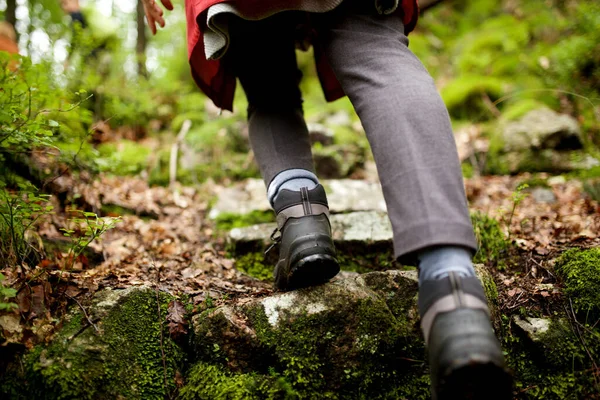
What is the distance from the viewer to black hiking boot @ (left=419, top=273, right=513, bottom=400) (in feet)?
3.17

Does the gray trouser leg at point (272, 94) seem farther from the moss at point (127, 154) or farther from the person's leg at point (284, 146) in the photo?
the moss at point (127, 154)

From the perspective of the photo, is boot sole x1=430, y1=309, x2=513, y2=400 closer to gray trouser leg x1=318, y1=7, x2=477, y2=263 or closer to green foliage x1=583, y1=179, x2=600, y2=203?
gray trouser leg x1=318, y1=7, x2=477, y2=263

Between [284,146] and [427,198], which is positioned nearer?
[427,198]

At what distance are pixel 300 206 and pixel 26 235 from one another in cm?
128

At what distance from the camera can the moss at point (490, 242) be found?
221 centimetres

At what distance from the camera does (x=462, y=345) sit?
98 cm

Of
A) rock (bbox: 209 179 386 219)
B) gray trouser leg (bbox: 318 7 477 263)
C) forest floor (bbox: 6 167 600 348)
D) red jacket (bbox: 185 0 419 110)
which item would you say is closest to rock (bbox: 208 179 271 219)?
rock (bbox: 209 179 386 219)

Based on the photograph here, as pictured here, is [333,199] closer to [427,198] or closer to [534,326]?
[534,326]

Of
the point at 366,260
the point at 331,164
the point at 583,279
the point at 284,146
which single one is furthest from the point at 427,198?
the point at 331,164

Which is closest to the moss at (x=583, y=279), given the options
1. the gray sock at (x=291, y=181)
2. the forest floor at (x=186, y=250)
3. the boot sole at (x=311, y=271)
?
the forest floor at (x=186, y=250)

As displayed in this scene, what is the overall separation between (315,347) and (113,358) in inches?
28.0

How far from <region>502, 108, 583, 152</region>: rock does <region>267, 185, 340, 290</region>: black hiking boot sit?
3394mm

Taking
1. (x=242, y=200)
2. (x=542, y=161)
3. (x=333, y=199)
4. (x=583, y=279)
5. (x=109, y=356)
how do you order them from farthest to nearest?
1. (x=542, y=161)
2. (x=242, y=200)
3. (x=333, y=199)
4. (x=583, y=279)
5. (x=109, y=356)

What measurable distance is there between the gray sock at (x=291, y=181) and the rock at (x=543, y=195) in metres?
2.41
